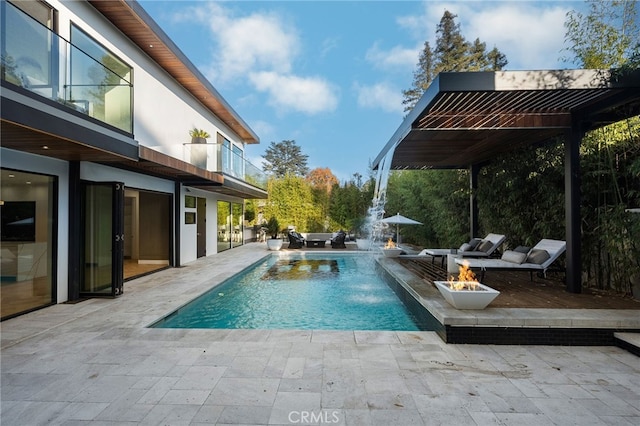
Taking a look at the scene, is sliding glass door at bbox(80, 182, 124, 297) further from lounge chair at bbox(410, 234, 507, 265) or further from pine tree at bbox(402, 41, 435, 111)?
Result: pine tree at bbox(402, 41, 435, 111)

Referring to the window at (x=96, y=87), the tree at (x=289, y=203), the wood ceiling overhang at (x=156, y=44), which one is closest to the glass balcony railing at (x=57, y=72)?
the window at (x=96, y=87)

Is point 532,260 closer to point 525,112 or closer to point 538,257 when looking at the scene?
point 538,257

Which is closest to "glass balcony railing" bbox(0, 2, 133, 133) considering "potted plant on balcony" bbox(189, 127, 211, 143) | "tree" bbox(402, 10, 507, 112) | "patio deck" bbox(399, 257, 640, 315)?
"potted plant on balcony" bbox(189, 127, 211, 143)

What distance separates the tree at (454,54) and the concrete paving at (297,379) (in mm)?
21950

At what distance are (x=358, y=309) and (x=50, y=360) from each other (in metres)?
4.28

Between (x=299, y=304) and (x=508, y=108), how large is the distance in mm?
4891

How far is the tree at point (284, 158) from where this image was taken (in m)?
41.2

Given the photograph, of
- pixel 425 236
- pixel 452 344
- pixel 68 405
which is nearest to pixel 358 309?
pixel 452 344

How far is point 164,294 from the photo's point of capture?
6.48 metres

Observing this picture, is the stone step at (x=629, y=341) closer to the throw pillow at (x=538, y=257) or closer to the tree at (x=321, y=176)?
the throw pillow at (x=538, y=257)

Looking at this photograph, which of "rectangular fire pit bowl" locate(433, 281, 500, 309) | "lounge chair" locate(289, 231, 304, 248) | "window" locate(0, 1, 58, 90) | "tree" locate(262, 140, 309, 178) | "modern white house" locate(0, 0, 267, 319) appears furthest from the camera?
"tree" locate(262, 140, 309, 178)

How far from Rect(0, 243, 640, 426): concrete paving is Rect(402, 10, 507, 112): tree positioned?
21950 mm

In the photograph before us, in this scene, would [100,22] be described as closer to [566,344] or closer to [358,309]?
[358,309]

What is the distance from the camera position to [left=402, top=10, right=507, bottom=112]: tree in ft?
76.0
